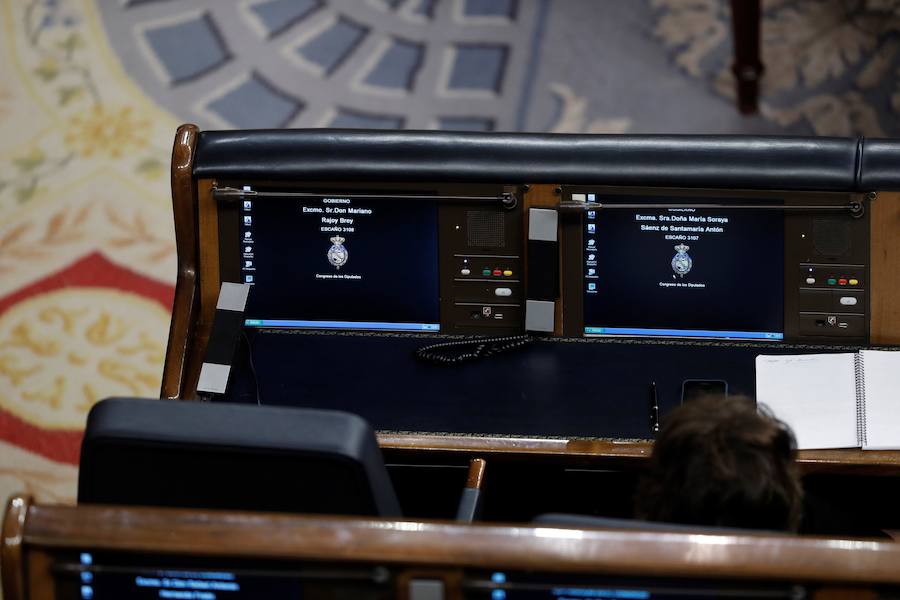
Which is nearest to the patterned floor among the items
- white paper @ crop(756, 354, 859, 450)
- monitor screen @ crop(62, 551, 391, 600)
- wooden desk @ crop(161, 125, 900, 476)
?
wooden desk @ crop(161, 125, 900, 476)

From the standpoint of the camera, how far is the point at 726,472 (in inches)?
53.5

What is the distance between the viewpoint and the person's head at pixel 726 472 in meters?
1.35

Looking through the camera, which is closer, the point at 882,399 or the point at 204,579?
the point at 204,579

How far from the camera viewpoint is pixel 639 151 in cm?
215

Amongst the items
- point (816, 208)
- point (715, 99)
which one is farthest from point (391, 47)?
point (816, 208)

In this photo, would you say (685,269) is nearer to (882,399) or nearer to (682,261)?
(682,261)

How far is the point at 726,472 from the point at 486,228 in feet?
3.17

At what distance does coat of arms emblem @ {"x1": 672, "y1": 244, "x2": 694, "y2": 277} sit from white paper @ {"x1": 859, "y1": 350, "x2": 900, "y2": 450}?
0.37 meters

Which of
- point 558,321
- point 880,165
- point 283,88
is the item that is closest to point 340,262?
point 558,321

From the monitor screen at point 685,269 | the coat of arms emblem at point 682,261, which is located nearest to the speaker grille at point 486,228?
the monitor screen at point 685,269

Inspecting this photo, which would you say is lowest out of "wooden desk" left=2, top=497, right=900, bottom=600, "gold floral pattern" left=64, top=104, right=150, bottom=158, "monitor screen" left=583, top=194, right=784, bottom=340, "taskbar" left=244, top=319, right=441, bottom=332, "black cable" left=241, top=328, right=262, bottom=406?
"wooden desk" left=2, top=497, right=900, bottom=600

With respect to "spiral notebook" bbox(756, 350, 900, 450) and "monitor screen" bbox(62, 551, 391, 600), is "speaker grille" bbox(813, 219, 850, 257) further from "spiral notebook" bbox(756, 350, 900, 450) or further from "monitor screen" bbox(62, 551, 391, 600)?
"monitor screen" bbox(62, 551, 391, 600)

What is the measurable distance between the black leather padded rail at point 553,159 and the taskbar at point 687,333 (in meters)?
0.29

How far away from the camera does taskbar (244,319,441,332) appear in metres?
2.27
